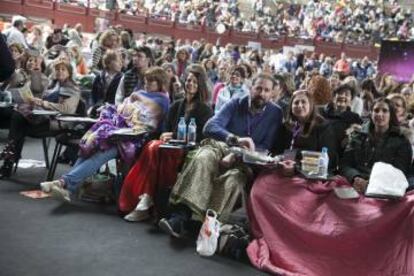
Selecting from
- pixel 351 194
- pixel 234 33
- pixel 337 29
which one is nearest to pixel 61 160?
pixel 351 194

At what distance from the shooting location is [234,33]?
2128 centimetres

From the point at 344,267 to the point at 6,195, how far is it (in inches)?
113

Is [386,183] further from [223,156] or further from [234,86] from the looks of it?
[234,86]

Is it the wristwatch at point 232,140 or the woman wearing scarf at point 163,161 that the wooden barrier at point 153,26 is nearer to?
the woman wearing scarf at point 163,161

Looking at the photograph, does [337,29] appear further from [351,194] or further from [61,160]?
[351,194]

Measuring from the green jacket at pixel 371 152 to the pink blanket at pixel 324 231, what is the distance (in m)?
0.32

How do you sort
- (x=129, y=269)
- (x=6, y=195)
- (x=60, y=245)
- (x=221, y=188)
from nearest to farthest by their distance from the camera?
(x=129, y=269), (x=60, y=245), (x=221, y=188), (x=6, y=195)

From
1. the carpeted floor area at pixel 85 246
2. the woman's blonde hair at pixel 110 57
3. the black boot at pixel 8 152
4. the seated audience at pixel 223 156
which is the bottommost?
the carpeted floor area at pixel 85 246

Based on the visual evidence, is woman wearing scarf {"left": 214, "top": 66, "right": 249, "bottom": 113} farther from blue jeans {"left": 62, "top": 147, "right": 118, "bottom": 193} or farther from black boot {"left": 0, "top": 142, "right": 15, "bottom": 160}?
black boot {"left": 0, "top": 142, "right": 15, "bottom": 160}

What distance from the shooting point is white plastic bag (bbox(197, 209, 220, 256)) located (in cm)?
382

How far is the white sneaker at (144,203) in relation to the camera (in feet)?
14.5

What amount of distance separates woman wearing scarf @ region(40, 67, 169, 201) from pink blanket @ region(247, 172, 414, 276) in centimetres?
136

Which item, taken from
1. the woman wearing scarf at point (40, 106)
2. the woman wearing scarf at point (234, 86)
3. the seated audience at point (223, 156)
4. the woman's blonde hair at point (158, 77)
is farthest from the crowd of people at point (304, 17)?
the seated audience at point (223, 156)

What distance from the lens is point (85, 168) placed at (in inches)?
187
